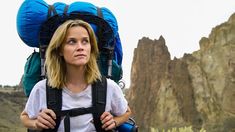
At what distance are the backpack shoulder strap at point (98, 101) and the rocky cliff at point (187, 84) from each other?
6161 cm

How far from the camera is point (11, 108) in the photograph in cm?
5166

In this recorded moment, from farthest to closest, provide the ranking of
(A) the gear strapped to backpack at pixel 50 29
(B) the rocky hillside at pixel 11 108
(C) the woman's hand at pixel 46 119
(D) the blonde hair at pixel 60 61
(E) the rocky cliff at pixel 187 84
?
1. (E) the rocky cliff at pixel 187 84
2. (B) the rocky hillside at pixel 11 108
3. (A) the gear strapped to backpack at pixel 50 29
4. (D) the blonde hair at pixel 60 61
5. (C) the woman's hand at pixel 46 119

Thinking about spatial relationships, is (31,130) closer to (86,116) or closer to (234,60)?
(86,116)

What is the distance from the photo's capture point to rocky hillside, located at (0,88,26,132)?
46.6 meters

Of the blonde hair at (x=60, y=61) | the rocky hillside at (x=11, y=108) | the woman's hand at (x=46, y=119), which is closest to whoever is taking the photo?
the woman's hand at (x=46, y=119)

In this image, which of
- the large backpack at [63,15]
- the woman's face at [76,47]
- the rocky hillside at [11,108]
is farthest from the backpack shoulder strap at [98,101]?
the rocky hillside at [11,108]

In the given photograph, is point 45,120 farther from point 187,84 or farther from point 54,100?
point 187,84

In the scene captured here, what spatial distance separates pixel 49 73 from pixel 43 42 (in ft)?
1.46

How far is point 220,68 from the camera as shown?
7312 cm

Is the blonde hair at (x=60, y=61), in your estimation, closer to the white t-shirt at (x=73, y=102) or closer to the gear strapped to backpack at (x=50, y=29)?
the white t-shirt at (x=73, y=102)

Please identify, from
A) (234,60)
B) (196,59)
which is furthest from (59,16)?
(196,59)

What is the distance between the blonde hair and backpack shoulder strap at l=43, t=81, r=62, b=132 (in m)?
A: 0.03

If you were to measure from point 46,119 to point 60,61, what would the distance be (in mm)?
414

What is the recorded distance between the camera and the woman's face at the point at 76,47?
3352mm
